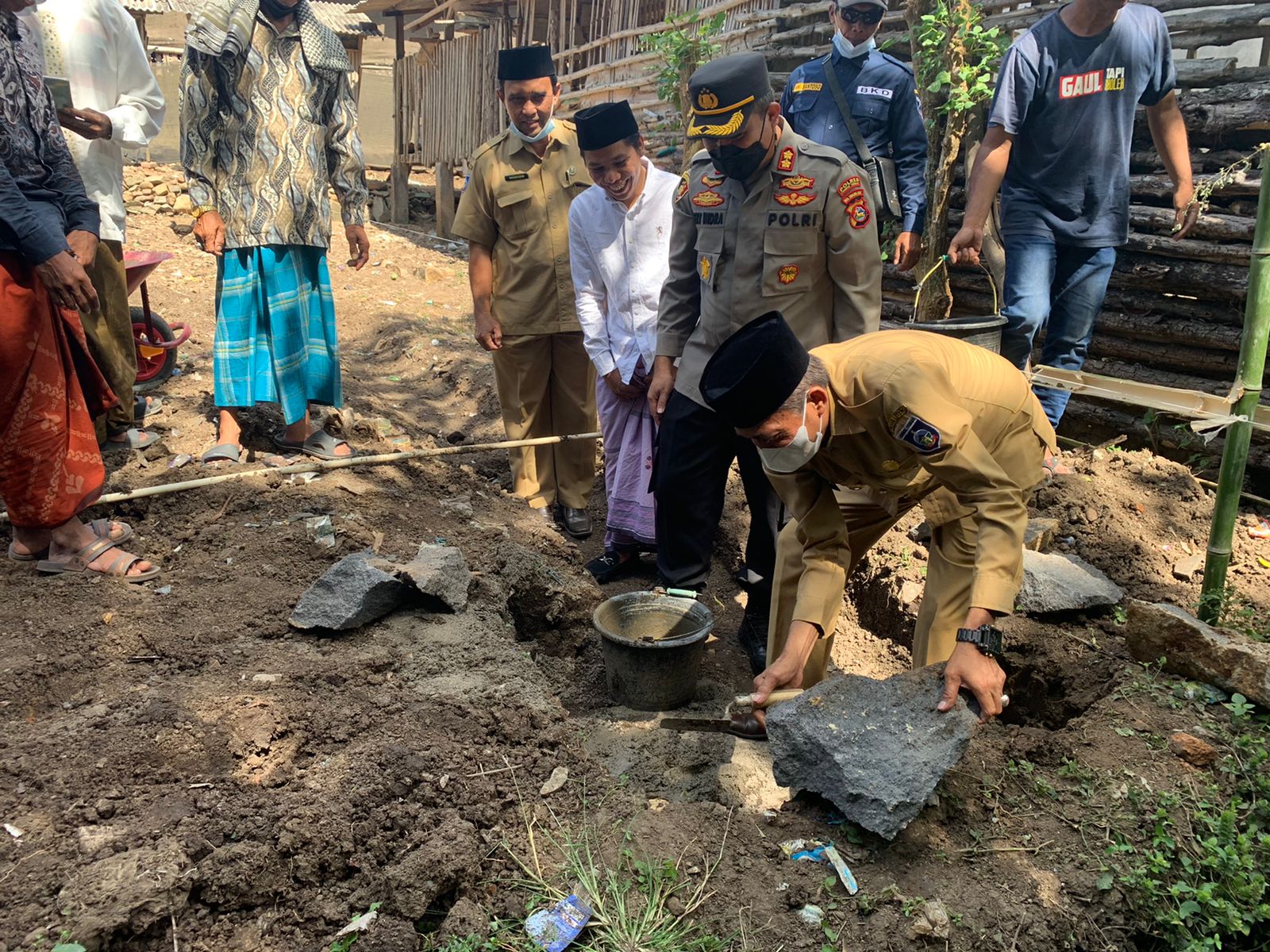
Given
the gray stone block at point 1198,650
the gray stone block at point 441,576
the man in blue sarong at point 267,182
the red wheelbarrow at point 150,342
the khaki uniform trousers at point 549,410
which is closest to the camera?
the gray stone block at point 1198,650

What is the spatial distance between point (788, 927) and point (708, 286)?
88.8 inches

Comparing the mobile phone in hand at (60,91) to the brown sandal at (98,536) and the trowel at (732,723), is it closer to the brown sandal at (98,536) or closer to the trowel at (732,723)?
the brown sandal at (98,536)

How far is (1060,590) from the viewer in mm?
3689

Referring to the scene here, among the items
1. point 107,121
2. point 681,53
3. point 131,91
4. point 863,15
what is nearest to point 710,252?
point 863,15

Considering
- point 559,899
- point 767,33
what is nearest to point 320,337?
point 559,899

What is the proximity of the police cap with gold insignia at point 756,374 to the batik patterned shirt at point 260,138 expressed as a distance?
3.01m

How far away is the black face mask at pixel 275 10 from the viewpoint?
14.5 ft

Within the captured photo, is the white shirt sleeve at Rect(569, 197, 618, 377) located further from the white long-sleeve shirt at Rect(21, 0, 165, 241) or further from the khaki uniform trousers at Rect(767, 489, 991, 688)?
the white long-sleeve shirt at Rect(21, 0, 165, 241)

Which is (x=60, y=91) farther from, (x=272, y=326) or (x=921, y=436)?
(x=921, y=436)

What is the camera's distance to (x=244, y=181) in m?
4.57

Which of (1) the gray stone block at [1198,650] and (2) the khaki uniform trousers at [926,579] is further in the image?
(2) the khaki uniform trousers at [926,579]

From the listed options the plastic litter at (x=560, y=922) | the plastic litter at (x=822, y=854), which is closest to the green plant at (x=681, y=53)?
the plastic litter at (x=822, y=854)

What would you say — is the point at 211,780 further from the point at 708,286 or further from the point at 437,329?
the point at 437,329

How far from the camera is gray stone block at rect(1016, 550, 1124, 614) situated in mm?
3672
